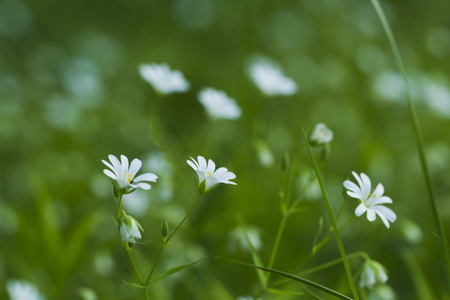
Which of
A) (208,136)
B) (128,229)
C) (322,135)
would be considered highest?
(208,136)

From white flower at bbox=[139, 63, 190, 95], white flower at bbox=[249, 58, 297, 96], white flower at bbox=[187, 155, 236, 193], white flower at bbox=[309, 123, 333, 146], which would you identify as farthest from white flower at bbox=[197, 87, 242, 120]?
white flower at bbox=[187, 155, 236, 193]

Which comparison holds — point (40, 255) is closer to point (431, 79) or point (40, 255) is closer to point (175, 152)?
point (175, 152)

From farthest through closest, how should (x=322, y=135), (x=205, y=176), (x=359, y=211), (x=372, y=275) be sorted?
(x=322, y=135), (x=372, y=275), (x=205, y=176), (x=359, y=211)

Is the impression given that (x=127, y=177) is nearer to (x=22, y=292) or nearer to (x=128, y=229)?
(x=128, y=229)

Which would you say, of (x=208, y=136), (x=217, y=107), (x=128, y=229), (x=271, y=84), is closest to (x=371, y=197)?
(x=128, y=229)

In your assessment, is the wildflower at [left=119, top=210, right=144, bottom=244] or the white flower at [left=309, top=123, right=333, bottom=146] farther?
the white flower at [left=309, top=123, right=333, bottom=146]

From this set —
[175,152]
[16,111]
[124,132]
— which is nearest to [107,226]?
[175,152]

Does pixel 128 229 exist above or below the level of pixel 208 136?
below

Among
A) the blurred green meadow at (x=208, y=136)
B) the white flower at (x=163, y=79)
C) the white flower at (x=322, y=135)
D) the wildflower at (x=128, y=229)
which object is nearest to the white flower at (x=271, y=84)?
the blurred green meadow at (x=208, y=136)

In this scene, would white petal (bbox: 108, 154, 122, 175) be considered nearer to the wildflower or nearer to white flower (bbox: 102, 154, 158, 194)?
white flower (bbox: 102, 154, 158, 194)
